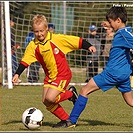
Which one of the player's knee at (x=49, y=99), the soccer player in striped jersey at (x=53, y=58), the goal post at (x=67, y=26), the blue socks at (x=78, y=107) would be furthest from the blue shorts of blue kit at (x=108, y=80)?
the goal post at (x=67, y=26)

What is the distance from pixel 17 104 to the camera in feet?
31.7

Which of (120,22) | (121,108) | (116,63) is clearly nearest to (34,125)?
(116,63)

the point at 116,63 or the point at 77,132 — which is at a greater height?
the point at 116,63

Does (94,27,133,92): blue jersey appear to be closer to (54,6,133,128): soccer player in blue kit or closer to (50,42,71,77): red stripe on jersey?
(54,6,133,128): soccer player in blue kit

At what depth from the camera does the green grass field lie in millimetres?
6866

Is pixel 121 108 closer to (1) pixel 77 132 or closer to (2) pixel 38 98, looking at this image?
(2) pixel 38 98

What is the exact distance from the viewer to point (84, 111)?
345 inches

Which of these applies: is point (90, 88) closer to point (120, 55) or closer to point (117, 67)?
point (117, 67)

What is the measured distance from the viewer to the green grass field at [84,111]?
22.5ft

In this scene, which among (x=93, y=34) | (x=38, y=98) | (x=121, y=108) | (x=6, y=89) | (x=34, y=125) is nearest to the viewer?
(x=34, y=125)

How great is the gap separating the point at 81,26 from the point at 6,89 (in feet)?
12.6

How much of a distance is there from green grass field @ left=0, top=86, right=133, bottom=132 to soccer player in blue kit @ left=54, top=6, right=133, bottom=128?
367mm

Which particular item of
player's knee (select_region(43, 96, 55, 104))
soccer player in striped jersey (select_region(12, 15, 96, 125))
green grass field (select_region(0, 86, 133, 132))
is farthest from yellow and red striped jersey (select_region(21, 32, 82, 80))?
green grass field (select_region(0, 86, 133, 132))

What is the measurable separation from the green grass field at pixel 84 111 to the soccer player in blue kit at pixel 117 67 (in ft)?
1.20
